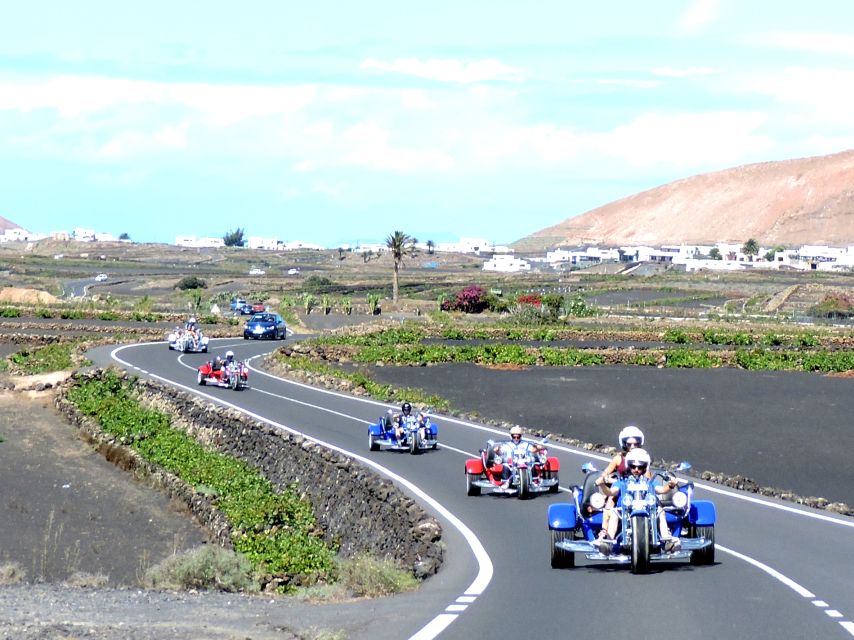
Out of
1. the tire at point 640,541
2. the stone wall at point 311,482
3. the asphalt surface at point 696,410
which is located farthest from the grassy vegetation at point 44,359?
the tire at point 640,541

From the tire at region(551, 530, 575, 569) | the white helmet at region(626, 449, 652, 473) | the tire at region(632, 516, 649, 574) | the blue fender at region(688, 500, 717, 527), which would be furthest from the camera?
the tire at region(551, 530, 575, 569)

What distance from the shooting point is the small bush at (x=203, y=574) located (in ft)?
54.8

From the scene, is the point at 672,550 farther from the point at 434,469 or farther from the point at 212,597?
the point at 434,469

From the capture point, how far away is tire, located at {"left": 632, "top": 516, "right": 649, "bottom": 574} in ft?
46.4

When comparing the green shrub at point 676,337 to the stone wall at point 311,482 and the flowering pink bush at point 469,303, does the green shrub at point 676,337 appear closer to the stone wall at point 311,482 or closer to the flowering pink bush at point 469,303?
the flowering pink bush at point 469,303

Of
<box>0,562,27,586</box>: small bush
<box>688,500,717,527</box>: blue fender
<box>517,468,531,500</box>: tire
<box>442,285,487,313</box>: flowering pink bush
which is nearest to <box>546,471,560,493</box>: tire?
<box>517,468,531,500</box>: tire

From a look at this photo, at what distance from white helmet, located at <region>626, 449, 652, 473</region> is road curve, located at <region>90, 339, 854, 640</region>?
1.22m

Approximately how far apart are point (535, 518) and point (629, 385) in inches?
1345

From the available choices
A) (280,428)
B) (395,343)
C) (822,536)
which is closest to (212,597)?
(822,536)

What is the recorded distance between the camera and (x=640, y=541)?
46.7 ft

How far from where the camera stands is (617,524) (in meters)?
14.5

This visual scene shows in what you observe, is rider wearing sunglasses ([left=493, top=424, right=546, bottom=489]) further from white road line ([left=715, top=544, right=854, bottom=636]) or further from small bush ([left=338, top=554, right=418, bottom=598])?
small bush ([left=338, top=554, right=418, bottom=598])

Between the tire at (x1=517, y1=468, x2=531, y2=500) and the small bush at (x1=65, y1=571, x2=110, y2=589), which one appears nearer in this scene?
the small bush at (x1=65, y1=571, x2=110, y2=589)

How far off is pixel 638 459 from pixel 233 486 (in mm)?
16703
